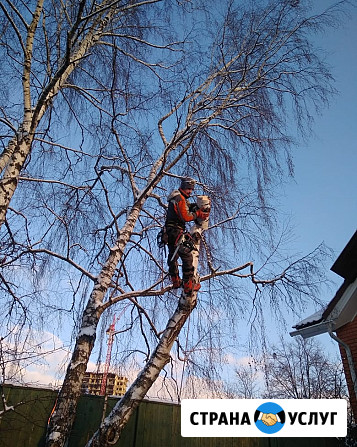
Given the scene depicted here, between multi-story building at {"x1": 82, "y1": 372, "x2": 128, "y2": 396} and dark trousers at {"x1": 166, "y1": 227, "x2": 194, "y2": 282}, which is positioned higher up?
dark trousers at {"x1": 166, "y1": 227, "x2": 194, "y2": 282}

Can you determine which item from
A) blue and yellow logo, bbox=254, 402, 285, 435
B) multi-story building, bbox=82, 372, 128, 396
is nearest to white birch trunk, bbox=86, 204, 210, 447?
multi-story building, bbox=82, 372, 128, 396

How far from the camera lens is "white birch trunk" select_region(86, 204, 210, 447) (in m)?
2.96

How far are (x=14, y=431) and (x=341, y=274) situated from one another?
6.50m

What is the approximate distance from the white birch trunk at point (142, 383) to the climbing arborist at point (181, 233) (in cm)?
8

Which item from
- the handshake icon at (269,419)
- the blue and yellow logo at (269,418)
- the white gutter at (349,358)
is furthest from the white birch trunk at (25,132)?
the white gutter at (349,358)

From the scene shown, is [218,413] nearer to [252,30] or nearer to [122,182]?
[122,182]

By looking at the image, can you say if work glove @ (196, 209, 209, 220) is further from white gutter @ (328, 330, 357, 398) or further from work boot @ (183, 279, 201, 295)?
white gutter @ (328, 330, 357, 398)

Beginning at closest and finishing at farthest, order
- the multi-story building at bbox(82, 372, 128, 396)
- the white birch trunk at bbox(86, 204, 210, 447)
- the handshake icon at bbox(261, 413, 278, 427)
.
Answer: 1. the white birch trunk at bbox(86, 204, 210, 447)
2. the multi-story building at bbox(82, 372, 128, 396)
3. the handshake icon at bbox(261, 413, 278, 427)

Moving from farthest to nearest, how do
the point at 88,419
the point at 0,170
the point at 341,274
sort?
the point at 341,274 → the point at 88,419 → the point at 0,170

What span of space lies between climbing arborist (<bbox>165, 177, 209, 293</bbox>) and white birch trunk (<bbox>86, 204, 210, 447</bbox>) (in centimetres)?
8

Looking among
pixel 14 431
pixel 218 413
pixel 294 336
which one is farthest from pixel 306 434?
pixel 14 431

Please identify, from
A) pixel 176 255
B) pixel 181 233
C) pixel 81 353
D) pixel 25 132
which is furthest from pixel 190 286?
pixel 25 132

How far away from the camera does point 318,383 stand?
20.5 m

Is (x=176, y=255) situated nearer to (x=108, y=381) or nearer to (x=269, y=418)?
(x=108, y=381)
